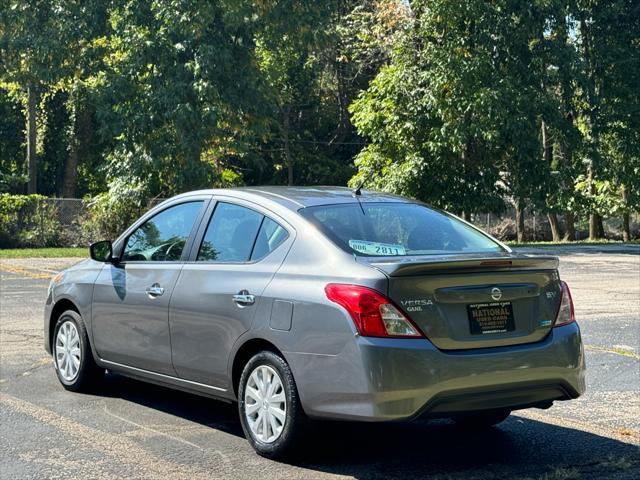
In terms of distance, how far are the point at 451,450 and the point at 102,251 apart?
3106 mm

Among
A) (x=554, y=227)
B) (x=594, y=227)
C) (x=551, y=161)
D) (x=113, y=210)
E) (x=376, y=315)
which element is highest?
(x=551, y=161)

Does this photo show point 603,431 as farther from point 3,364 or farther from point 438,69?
point 438,69

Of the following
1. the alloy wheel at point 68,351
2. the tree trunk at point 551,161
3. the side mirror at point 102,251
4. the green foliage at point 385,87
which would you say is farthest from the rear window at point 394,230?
the tree trunk at point 551,161

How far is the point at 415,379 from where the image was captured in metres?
5.46

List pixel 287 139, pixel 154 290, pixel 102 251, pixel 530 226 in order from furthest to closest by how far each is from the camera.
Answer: pixel 287 139, pixel 530 226, pixel 102 251, pixel 154 290

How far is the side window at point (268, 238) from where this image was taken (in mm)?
6328

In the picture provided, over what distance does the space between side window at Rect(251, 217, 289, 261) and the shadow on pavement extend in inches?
45.3

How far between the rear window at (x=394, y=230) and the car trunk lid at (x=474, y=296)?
0.96 ft

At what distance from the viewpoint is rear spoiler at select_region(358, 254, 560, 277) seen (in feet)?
18.3

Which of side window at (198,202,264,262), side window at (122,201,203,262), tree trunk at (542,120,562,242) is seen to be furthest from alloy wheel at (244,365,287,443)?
tree trunk at (542,120,562,242)

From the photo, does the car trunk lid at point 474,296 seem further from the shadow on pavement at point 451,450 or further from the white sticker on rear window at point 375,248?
the shadow on pavement at point 451,450

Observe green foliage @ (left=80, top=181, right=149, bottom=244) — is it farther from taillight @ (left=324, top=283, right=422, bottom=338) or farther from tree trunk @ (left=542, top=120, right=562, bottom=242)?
taillight @ (left=324, top=283, right=422, bottom=338)

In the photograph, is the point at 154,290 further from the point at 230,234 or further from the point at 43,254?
the point at 43,254

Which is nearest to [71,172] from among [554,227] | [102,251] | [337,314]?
[554,227]
